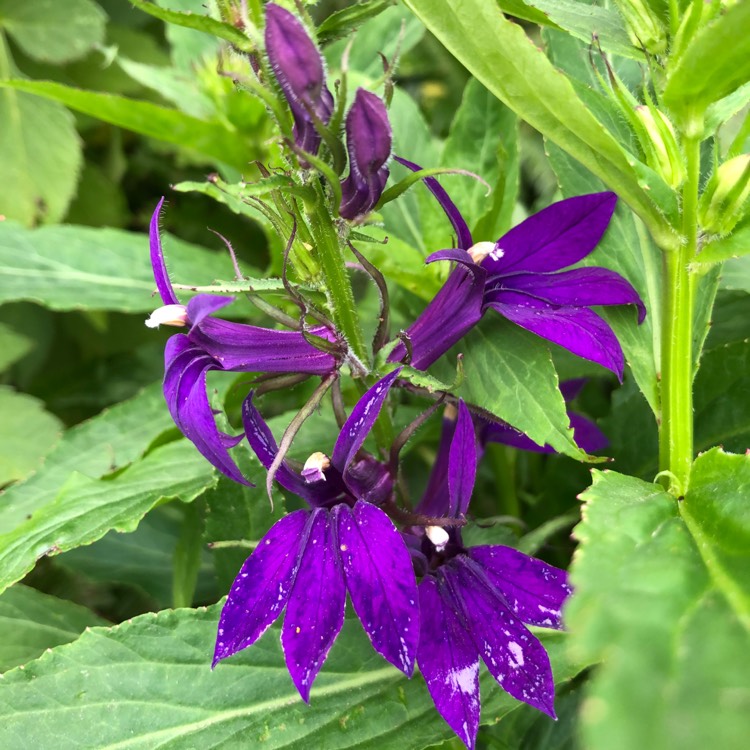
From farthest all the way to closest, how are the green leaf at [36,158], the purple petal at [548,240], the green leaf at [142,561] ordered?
the green leaf at [36,158] → the green leaf at [142,561] → the purple petal at [548,240]

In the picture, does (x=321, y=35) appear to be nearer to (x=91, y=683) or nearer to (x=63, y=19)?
(x=91, y=683)

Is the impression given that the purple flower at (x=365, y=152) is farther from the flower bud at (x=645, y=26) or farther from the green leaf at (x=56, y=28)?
the green leaf at (x=56, y=28)

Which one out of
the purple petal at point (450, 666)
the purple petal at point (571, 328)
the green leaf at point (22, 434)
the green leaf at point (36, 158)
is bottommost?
the green leaf at point (22, 434)

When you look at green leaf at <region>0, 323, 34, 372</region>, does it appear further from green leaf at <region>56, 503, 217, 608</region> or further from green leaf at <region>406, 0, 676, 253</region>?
green leaf at <region>406, 0, 676, 253</region>

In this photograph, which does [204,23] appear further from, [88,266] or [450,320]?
[88,266]

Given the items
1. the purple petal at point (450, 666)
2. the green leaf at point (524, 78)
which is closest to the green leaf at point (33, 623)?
the purple petal at point (450, 666)

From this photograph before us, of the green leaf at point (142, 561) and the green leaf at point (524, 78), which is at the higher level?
the green leaf at point (524, 78)
